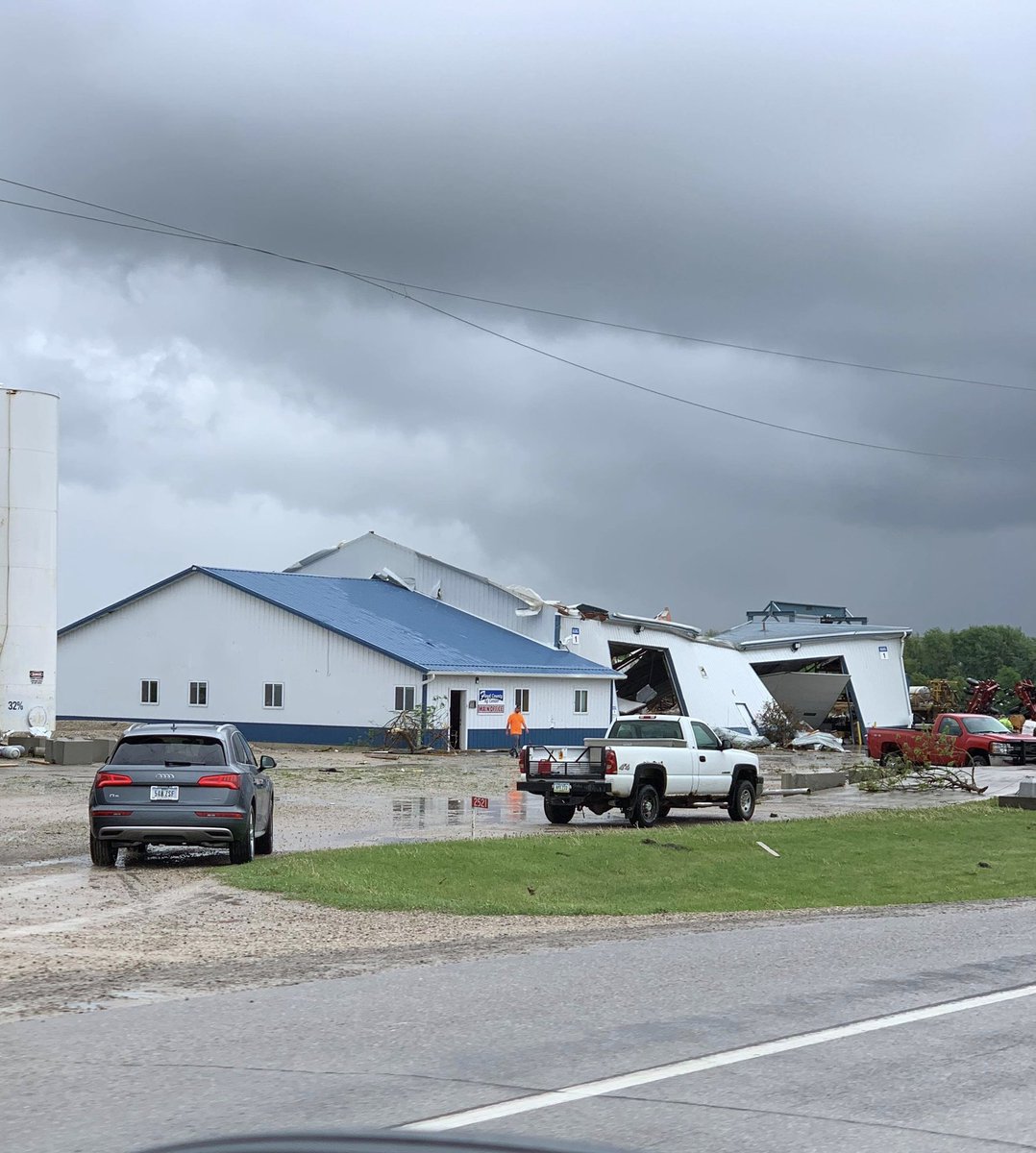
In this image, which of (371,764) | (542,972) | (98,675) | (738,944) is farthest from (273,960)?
(98,675)

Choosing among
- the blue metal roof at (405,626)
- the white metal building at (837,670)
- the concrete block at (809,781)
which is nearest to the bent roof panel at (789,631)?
the white metal building at (837,670)

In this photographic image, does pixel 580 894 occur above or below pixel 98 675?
below

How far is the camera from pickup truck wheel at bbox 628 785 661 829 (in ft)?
82.5

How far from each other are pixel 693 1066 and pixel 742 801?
802 inches

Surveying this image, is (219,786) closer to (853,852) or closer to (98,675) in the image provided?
(853,852)

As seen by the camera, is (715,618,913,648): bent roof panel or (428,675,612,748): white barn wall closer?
(428,675,612,748): white barn wall

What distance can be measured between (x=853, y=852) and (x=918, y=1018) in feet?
42.2

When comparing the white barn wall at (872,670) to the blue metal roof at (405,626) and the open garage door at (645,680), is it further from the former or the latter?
the blue metal roof at (405,626)

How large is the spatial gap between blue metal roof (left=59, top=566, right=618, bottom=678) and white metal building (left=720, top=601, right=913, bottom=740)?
19.6 meters

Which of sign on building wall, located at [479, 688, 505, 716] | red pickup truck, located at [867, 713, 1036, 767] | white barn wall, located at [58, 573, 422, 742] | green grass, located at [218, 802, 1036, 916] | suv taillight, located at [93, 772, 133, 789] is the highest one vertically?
white barn wall, located at [58, 573, 422, 742]

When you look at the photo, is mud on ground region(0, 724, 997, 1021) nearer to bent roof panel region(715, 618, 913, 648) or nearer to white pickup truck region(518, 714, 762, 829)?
white pickup truck region(518, 714, 762, 829)

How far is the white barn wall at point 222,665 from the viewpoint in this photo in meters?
55.5

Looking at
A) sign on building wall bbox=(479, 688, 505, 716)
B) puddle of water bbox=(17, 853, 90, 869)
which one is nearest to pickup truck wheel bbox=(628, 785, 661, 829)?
puddle of water bbox=(17, 853, 90, 869)

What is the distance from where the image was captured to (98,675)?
60.7 meters
